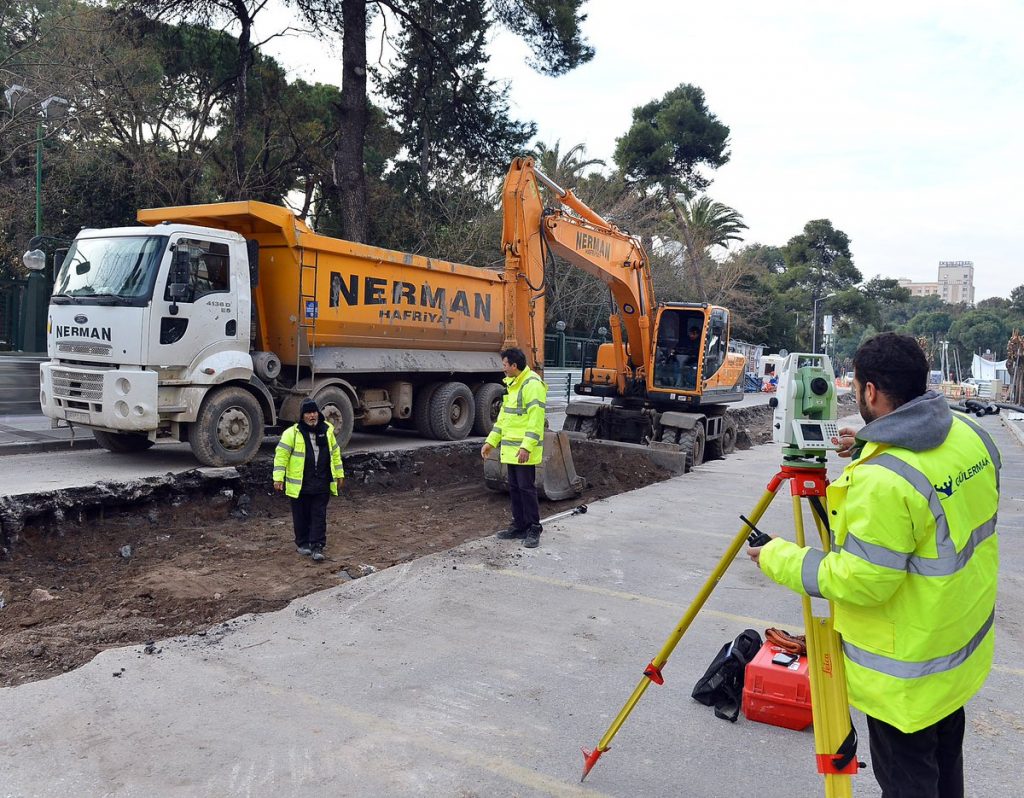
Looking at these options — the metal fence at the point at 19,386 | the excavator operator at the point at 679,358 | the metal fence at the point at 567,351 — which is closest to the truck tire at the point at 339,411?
the excavator operator at the point at 679,358

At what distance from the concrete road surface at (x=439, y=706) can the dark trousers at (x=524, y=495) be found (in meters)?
1.06

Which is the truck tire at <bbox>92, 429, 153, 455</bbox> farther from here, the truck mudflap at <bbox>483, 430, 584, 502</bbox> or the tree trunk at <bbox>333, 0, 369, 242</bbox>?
the tree trunk at <bbox>333, 0, 369, 242</bbox>

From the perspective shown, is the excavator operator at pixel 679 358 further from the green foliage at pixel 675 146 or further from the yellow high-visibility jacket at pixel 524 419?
the green foliage at pixel 675 146

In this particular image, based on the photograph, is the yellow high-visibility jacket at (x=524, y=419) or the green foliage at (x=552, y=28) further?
the green foliage at (x=552, y=28)

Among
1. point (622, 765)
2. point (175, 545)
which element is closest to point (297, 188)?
point (175, 545)

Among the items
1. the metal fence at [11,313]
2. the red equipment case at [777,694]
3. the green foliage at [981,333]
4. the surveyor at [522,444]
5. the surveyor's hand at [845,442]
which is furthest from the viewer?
the green foliage at [981,333]

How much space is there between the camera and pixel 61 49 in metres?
16.9

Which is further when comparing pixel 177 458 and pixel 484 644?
pixel 177 458

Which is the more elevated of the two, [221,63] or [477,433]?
[221,63]

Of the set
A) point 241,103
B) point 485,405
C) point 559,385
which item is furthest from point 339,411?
point 559,385

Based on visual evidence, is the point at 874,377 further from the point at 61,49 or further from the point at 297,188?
the point at 297,188

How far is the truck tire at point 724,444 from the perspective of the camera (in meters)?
14.0

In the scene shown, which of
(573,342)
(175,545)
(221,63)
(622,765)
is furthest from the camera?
(573,342)

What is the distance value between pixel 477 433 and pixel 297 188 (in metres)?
11.9
